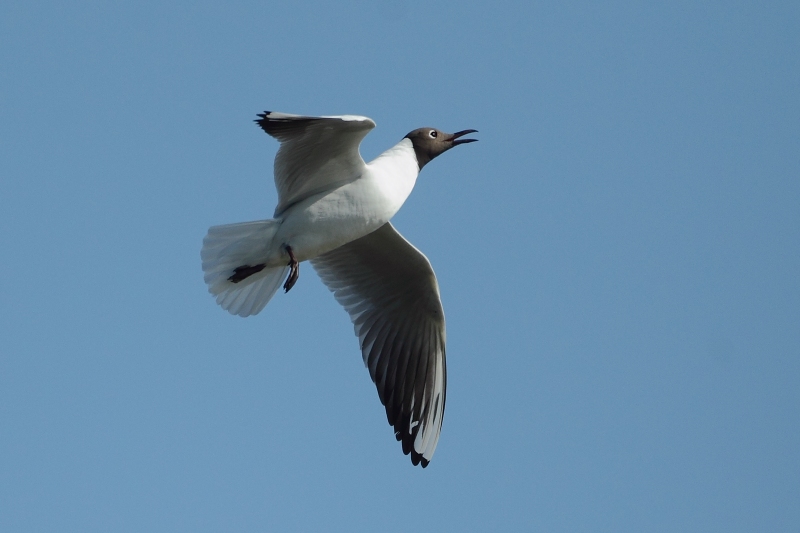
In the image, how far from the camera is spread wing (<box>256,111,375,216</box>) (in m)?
6.78

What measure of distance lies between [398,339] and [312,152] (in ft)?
6.81

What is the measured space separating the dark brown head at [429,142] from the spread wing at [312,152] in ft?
2.90

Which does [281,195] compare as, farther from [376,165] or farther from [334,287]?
[334,287]

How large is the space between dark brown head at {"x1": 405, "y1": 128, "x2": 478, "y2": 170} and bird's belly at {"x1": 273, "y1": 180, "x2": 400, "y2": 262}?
2.77 feet

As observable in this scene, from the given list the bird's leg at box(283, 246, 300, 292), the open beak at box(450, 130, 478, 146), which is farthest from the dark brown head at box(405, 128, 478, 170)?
the bird's leg at box(283, 246, 300, 292)

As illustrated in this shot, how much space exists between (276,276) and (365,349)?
4.12 ft

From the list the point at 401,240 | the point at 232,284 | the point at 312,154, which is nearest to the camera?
the point at 312,154

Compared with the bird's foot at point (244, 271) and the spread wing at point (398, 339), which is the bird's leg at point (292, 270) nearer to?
the bird's foot at point (244, 271)

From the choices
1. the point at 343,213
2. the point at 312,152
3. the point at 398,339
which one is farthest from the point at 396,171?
the point at 398,339

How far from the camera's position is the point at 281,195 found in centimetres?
751

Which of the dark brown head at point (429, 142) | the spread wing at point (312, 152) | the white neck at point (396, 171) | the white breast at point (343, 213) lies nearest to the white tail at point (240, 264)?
the white breast at point (343, 213)

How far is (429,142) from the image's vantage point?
8148mm

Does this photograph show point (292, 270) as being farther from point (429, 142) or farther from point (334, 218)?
point (429, 142)

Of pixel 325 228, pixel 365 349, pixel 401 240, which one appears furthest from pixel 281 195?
pixel 365 349
